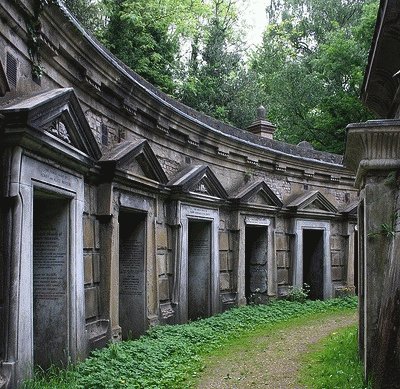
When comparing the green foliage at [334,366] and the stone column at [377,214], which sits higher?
the stone column at [377,214]

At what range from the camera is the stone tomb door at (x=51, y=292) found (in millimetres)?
6266

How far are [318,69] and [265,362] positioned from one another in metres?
19.1

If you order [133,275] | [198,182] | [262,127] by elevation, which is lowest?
[133,275]

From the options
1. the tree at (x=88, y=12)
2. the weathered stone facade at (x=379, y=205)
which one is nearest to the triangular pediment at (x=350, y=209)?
the tree at (x=88, y=12)

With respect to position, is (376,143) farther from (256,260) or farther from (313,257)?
(313,257)

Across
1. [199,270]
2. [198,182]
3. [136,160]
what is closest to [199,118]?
[198,182]

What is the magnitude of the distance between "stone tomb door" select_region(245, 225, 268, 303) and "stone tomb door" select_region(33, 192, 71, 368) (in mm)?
7639

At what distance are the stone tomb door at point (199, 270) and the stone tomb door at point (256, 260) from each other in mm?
2275

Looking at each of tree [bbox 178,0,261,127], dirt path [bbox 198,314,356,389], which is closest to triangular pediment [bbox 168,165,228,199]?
dirt path [bbox 198,314,356,389]

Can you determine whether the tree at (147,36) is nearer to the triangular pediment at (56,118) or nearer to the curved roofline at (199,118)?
the curved roofline at (199,118)

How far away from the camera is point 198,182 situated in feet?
35.0

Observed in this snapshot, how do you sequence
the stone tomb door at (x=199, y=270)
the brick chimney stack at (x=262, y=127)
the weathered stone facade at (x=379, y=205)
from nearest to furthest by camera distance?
the weathered stone facade at (x=379, y=205), the stone tomb door at (x=199, y=270), the brick chimney stack at (x=262, y=127)

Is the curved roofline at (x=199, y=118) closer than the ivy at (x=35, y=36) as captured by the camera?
No

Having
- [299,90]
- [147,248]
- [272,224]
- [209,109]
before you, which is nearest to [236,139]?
[272,224]
